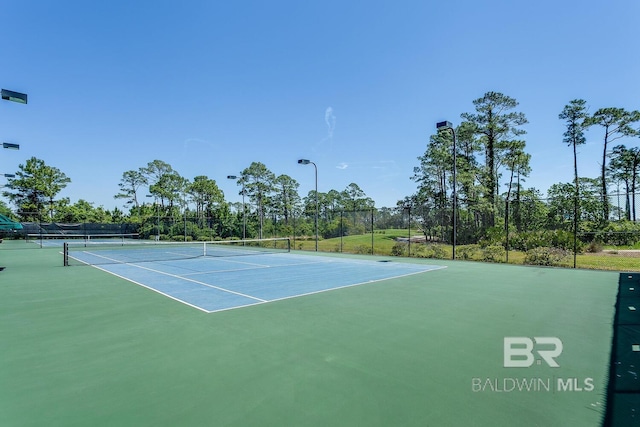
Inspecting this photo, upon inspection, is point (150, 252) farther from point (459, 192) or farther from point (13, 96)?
point (459, 192)

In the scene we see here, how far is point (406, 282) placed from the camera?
829 centimetres

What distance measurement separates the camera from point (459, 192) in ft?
86.1

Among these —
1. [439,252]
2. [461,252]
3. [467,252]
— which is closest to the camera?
[467,252]

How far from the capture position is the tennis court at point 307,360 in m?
2.35

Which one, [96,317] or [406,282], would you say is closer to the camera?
[96,317]

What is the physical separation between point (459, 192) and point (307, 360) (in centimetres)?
2622

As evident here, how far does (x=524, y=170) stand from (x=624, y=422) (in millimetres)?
31942

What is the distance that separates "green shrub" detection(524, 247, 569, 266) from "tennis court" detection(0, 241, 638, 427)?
580 cm

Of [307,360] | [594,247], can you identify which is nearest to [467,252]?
[594,247]

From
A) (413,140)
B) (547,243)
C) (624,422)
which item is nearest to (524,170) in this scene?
(413,140)

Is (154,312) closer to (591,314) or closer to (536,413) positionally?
(536,413)

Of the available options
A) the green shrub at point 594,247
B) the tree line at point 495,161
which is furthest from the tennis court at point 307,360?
the tree line at point 495,161

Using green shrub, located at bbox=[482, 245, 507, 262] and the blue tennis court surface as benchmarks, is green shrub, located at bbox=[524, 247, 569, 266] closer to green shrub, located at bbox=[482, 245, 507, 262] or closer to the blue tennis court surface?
green shrub, located at bbox=[482, 245, 507, 262]

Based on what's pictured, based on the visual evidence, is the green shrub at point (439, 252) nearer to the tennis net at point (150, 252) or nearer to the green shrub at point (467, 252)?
the green shrub at point (467, 252)
